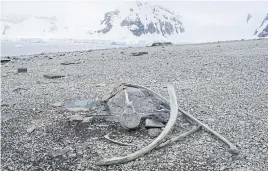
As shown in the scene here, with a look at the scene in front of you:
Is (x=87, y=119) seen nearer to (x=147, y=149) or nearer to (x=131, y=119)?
(x=131, y=119)

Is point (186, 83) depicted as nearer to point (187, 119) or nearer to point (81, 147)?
point (187, 119)

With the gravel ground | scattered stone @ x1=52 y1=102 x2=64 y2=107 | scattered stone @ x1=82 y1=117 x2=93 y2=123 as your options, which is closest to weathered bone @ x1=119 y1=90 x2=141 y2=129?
the gravel ground

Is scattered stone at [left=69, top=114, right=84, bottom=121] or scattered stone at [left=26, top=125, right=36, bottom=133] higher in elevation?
scattered stone at [left=69, top=114, right=84, bottom=121]

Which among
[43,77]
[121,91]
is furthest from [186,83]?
[43,77]

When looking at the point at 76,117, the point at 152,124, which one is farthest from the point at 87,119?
the point at 152,124

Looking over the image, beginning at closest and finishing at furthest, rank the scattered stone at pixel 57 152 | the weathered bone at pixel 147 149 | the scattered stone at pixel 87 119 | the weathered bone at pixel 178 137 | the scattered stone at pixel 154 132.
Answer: the weathered bone at pixel 147 149 → the scattered stone at pixel 57 152 → the weathered bone at pixel 178 137 → the scattered stone at pixel 154 132 → the scattered stone at pixel 87 119

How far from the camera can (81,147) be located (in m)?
5.36

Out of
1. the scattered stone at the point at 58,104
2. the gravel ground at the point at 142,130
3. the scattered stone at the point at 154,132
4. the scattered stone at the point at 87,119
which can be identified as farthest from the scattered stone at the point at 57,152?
the scattered stone at the point at 58,104

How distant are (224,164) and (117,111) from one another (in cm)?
260

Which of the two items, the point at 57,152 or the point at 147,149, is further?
the point at 57,152

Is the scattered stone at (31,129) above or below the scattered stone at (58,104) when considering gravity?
below

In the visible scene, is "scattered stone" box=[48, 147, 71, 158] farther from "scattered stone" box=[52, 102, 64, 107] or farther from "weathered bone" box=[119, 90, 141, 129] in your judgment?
"scattered stone" box=[52, 102, 64, 107]

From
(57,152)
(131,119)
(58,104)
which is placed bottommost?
(57,152)

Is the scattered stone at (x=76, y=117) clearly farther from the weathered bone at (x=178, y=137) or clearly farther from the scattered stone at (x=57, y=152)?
the weathered bone at (x=178, y=137)
